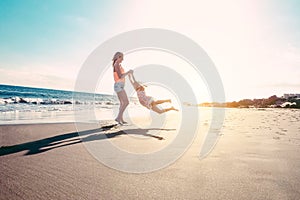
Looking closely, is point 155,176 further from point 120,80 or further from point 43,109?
point 43,109

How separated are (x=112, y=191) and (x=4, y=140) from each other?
10.7 feet

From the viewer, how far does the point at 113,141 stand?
454 centimetres

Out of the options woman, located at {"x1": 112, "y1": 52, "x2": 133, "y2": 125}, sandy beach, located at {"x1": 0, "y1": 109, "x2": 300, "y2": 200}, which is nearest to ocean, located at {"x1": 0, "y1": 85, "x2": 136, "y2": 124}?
woman, located at {"x1": 112, "y1": 52, "x2": 133, "y2": 125}

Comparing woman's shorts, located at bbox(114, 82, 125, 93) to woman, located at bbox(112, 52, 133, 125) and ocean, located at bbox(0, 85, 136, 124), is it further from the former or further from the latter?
ocean, located at bbox(0, 85, 136, 124)

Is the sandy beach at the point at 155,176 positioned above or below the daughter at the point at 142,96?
below

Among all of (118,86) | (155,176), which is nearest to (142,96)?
(118,86)

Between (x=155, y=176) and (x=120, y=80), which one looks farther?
(x=120, y=80)

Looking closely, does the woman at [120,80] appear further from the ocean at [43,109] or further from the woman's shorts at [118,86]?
the ocean at [43,109]

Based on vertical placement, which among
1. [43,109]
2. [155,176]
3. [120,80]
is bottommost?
[155,176]

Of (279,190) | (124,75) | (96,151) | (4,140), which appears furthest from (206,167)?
(124,75)

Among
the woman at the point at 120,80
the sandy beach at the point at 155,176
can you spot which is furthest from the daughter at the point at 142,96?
the sandy beach at the point at 155,176

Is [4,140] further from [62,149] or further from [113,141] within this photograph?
[113,141]

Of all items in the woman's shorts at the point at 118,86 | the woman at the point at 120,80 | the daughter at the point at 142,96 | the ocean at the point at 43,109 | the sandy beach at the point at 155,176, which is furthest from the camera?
the ocean at the point at 43,109

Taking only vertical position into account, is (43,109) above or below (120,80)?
below
